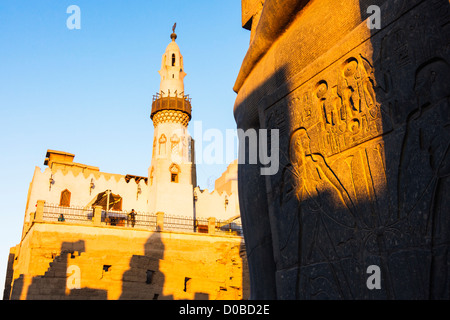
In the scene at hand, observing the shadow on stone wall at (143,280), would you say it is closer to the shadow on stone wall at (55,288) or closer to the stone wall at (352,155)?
the shadow on stone wall at (55,288)

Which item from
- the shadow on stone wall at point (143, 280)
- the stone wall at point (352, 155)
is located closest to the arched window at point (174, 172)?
the shadow on stone wall at point (143, 280)

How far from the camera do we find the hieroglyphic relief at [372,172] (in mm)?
1923

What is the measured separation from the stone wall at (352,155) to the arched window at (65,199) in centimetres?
2036

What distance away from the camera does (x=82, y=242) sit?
1762 cm

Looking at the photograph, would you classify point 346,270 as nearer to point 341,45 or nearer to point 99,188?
point 341,45

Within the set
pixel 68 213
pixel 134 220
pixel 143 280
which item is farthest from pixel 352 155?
pixel 68 213

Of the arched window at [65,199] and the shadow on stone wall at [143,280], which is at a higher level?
the arched window at [65,199]

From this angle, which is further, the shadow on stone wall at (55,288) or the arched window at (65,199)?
the arched window at (65,199)

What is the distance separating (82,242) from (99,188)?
5.91 metres

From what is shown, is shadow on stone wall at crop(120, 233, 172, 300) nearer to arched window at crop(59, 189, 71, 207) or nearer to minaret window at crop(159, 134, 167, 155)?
arched window at crop(59, 189, 71, 207)

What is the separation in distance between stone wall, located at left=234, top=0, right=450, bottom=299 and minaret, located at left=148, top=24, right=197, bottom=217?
19729mm

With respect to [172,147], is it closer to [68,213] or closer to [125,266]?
[68,213]
